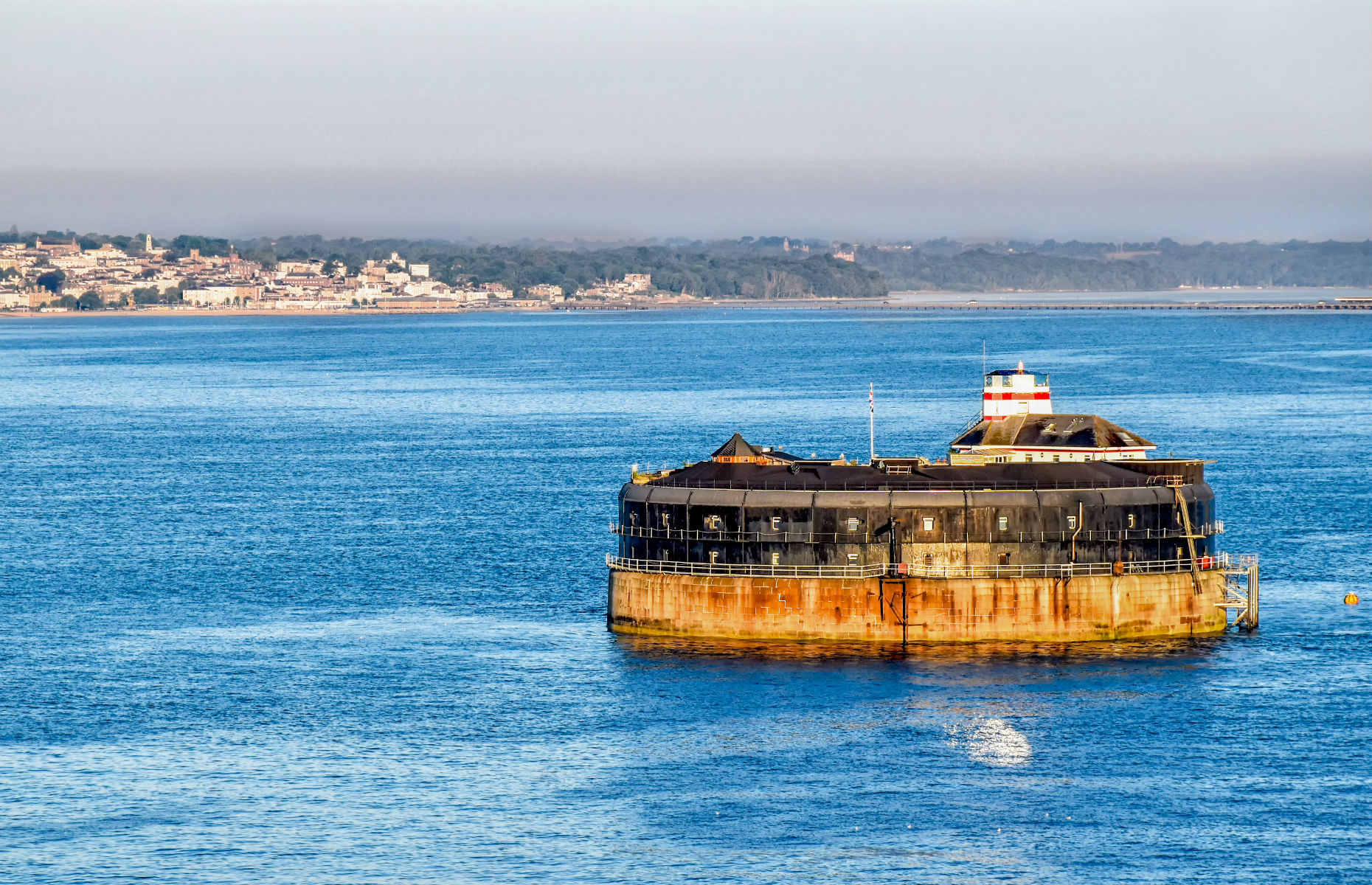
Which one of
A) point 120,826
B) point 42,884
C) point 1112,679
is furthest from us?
point 1112,679

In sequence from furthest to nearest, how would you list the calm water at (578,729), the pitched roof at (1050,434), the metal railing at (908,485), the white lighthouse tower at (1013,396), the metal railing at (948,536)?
the white lighthouse tower at (1013,396)
the pitched roof at (1050,434)
the metal railing at (908,485)
the metal railing at (948,536)
the calm water at (578,729)

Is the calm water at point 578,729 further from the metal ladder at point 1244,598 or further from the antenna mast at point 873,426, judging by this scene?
the antenna mast at point 873,426

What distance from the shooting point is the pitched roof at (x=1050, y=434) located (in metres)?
72.9

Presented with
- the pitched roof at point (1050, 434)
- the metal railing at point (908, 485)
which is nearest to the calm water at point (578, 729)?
the metal railing at point (908, 485)

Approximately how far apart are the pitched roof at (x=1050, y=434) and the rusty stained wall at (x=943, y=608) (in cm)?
796

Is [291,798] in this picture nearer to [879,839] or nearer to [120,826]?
[120,826]

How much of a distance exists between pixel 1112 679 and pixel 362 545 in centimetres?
3995

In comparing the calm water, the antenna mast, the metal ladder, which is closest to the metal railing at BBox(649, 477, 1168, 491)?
the antenna mast

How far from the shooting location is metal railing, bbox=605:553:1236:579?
6450 centimetres

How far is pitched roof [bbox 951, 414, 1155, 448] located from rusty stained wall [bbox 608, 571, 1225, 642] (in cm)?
796

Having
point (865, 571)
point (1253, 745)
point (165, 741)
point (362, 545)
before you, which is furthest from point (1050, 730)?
point (362, 545)

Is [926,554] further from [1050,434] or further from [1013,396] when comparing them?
[1013,396]

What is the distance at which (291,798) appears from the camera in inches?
2028

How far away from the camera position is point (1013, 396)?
256 ft
